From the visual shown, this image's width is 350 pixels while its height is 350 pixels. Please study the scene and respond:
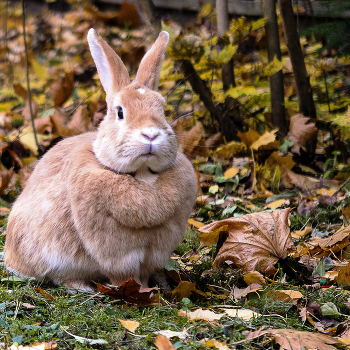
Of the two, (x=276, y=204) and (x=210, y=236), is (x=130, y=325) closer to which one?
(x=210, y=236)

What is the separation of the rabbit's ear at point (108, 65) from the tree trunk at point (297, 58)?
2.03 m

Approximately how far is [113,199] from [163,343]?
0.80 metres

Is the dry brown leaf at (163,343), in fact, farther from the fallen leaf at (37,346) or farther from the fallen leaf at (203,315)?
the fallen leaf at (37,346)

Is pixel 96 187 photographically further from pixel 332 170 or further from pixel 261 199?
pixel 332 170

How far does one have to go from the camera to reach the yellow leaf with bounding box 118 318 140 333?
2.00m

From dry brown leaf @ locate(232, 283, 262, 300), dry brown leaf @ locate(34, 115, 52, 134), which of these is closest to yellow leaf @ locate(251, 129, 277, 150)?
dry brown leaf @ locate(232, 283, 262, 300)

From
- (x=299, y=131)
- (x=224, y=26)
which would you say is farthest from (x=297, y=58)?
(x=224, y=26)

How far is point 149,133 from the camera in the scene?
7.48ft

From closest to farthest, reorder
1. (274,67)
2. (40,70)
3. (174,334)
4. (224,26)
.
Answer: (174,334) → (274,67) → (224,26) → (40,70)

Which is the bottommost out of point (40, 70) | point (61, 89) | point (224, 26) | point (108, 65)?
point (61, 89)

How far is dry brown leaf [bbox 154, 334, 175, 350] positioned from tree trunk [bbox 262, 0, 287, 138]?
3.04 metres

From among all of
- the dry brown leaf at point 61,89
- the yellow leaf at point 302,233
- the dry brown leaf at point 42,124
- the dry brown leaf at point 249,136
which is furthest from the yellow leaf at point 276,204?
the dry brown leaf at point 61,89

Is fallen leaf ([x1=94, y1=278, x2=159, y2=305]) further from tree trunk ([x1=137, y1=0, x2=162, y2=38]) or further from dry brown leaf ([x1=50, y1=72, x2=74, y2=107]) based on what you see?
dry brown leaf ([x1=50, y1=72, x2=74, y2=107])

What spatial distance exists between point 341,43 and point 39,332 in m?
3.68
